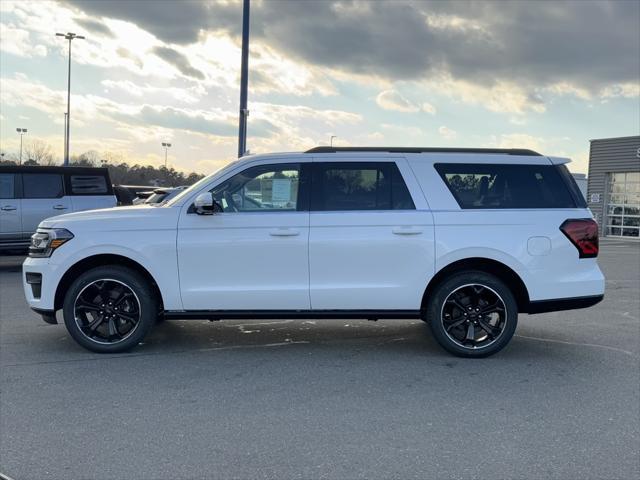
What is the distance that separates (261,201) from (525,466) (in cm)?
332

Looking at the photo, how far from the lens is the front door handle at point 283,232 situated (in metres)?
5.56

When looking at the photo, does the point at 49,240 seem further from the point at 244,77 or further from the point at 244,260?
the point at 244,77

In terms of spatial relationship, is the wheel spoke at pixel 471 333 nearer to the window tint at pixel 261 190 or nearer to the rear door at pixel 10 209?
the window tint at pixel 261 190

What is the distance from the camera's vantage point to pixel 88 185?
12.7 meters

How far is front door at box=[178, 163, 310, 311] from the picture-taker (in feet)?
18.3

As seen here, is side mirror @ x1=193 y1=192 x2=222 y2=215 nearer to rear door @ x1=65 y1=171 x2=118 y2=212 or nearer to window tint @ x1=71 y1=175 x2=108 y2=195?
rear door @ x1=65 y1=171 x2=118 y2=212

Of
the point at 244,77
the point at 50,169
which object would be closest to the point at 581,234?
the point at 244,77

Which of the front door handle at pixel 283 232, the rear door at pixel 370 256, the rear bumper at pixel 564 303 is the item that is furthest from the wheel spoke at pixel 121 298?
the rear bumper at pixel 564 303

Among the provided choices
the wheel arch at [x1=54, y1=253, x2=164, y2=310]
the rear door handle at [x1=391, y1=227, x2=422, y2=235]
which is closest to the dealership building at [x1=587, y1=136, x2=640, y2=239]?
the rear door handle at [x1=391, y1=227, x2=422, y2=235]

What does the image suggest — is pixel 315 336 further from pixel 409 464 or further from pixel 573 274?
pixel 409 464

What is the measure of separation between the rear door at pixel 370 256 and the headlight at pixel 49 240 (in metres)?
2.34

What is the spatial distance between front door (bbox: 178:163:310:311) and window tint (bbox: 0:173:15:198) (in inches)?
320

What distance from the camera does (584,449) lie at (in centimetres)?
372

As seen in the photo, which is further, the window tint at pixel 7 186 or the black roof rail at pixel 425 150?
the window tint at pixel 7 186
